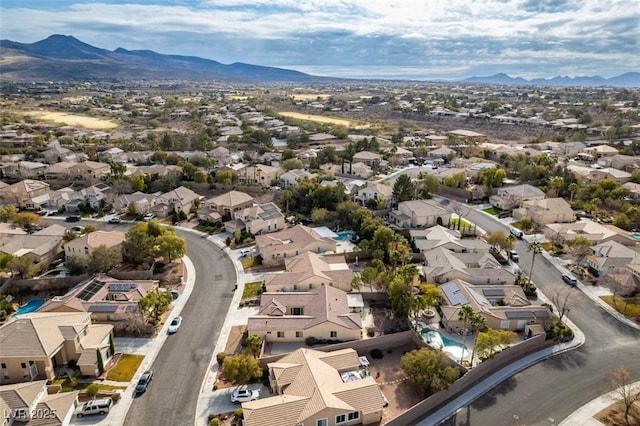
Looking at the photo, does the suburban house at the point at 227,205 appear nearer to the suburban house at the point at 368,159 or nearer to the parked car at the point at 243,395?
the suburban house at the point at 368,159

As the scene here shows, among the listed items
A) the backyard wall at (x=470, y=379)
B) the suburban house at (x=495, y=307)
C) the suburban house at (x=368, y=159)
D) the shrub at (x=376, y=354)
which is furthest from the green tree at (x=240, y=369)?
the suburban house at (x=368, y=159)

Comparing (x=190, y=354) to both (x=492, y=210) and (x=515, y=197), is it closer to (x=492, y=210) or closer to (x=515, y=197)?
(x=492, y=210)

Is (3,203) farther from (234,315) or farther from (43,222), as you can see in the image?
(234,315)

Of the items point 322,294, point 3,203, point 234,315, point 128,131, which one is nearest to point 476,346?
point 322,294

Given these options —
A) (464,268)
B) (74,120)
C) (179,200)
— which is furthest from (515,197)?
(74,120)

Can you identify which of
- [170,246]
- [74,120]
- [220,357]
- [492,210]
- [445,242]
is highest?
[74,120]

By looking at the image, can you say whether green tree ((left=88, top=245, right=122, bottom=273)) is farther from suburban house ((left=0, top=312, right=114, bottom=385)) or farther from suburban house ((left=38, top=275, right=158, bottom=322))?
suburban house ((left=0, top=312, right=114, bottom=385))
